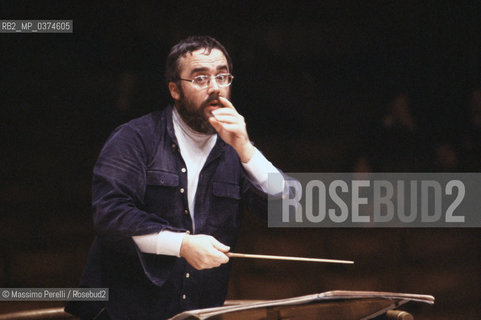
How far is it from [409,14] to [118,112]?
1.37 meters

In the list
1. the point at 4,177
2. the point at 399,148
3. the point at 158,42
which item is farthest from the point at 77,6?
the point at 399,148

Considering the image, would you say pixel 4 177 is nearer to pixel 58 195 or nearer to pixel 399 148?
pixel 58 195

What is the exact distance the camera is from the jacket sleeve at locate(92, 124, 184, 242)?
4.93ft

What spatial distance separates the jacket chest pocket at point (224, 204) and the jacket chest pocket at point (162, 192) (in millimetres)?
110

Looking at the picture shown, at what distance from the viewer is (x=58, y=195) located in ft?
8.62

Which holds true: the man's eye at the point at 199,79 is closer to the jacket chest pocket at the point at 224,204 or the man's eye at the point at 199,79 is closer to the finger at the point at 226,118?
the finger at the point at 226,118

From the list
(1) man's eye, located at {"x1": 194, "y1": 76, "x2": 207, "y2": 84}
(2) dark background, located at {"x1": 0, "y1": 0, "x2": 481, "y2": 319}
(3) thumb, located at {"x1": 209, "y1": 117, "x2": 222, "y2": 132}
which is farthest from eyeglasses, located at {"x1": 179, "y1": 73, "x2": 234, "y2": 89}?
(2) dark background, located at {"x1": 0, "y1": 0, "x2": 481, "y2": 319}

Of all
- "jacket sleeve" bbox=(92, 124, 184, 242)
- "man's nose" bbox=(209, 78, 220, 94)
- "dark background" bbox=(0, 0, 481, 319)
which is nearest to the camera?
"jacket sleeve" bbox=(92, 124, 184, 242)

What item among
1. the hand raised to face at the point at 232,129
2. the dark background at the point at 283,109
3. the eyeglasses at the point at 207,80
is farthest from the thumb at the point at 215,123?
the dark background at the point at 283,109

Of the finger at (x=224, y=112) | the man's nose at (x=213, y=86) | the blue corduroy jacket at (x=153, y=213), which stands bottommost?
the blue corduroy jacket at (x=153, y=213)

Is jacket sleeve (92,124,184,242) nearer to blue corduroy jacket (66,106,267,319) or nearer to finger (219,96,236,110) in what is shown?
blue corduroy jacket (66,106,267,319)

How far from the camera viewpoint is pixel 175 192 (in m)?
1.63

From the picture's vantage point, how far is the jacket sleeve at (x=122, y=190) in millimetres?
1504

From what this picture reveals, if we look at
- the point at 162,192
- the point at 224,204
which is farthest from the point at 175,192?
the point at 224,204
